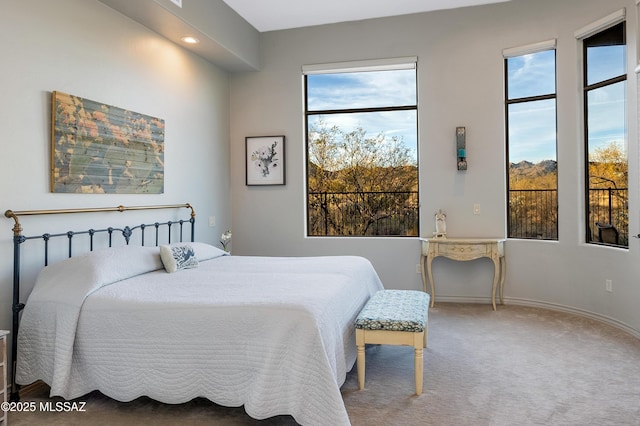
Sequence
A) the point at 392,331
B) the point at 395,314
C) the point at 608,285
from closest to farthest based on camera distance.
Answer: the point at 392,331 → the point at 395,314 → the point at 608,285

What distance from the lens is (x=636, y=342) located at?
12.5ft

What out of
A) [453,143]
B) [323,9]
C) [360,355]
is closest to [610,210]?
[453,143]

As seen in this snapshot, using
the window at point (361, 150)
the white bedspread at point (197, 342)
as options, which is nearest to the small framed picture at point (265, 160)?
the window at point (361, 150)

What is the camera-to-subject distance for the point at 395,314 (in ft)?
9.66

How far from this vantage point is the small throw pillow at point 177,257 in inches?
138

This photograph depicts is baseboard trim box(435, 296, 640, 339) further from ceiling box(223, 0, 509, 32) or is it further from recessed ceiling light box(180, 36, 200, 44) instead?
recessed ceiling light box(180, 36, 200, 44)

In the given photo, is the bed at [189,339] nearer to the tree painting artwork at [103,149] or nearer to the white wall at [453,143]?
the tree painting artwork at [103,149]

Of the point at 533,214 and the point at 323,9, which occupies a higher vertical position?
the point at 323,9

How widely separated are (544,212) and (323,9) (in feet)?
10.7

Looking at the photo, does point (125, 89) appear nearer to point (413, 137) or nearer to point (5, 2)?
point (5, 2)

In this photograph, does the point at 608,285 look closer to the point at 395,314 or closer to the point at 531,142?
the point at 531,142

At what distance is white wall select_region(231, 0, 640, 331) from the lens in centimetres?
470

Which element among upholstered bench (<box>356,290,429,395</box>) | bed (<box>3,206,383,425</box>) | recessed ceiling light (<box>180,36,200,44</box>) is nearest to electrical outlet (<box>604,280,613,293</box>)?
upholstered bench (<box>356,290,429,395</box>)

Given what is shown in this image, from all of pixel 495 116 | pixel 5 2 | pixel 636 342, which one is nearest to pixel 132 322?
pixel 5 2
